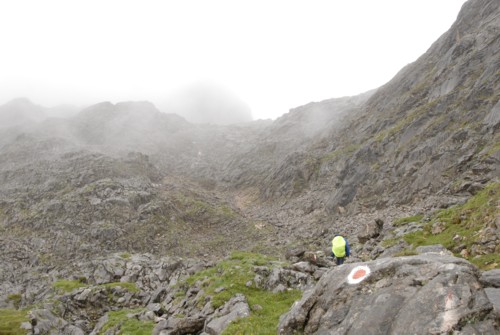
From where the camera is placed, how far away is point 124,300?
3017 cm

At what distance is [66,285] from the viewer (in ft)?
117

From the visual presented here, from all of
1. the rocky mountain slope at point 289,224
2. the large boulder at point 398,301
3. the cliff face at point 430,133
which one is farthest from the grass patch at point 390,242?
the large boulder at point 398,301

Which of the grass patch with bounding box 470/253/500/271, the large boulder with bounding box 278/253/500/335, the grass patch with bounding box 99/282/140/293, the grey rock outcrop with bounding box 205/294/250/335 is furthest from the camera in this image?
the grass patch with bounding box 99/282/140/293

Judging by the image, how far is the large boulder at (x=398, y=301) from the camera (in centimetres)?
864

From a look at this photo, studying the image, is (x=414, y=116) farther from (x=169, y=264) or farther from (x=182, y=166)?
(x=182, y=166)

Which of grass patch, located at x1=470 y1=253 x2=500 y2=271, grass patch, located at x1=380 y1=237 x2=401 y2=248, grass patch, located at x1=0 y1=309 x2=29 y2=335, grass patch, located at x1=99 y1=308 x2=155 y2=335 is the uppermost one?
grass patch, located at x1=470 y1=253 x2=500 y2=271

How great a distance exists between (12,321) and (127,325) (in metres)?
11.5

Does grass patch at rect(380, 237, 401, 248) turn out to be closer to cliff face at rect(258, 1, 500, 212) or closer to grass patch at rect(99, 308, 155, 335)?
cliff face at rect(258, 1, 500, 212)

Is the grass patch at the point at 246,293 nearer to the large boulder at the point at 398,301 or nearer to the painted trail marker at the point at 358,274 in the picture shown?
the large boulder at the point at 398,301

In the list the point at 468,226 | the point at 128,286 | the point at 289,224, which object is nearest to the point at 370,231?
the point at 468,226

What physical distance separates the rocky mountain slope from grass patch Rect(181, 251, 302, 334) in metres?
0.13

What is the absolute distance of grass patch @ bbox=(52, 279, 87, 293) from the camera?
34.5 metres

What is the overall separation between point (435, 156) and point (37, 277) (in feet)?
175

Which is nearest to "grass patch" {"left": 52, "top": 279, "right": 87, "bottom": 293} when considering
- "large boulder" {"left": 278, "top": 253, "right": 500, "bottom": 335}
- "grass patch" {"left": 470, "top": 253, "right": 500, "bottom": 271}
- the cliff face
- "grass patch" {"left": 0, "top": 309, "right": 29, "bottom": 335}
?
"grass patch" {"left": 0, "top": 309, "right": 29, "bottom": 335}
